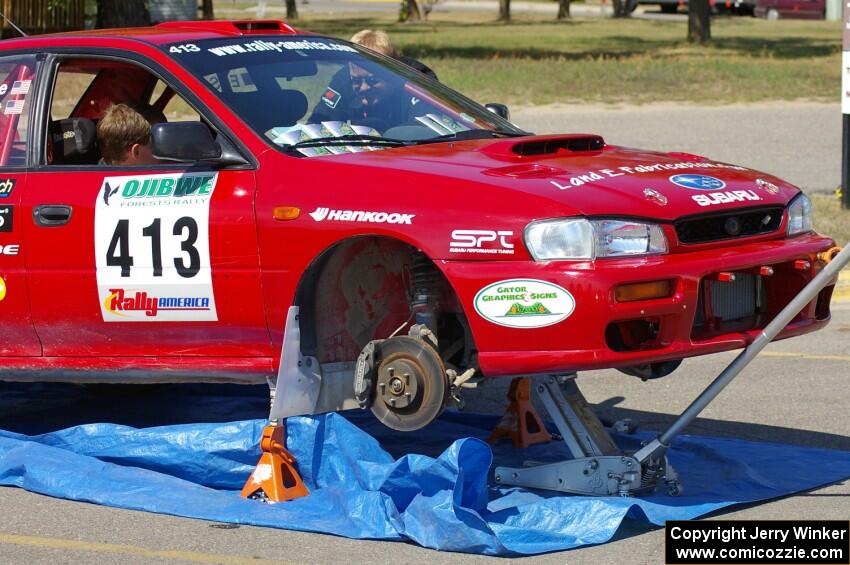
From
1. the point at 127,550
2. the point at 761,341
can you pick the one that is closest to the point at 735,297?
the point at 761,341

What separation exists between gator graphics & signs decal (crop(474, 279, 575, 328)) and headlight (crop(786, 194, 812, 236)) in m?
1.19

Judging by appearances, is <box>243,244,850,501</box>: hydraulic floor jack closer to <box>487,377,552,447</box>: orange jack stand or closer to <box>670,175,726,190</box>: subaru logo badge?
<box>670,175,726,190</box>: subaru logo badge

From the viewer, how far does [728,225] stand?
5484 millimetres

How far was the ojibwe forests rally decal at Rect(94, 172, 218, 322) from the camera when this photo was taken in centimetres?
582

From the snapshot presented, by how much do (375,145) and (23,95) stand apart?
172cm

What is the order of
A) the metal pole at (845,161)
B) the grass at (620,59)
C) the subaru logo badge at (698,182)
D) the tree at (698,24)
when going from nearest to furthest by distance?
the subaru logo badge at (698,182)
the metal pole at (845,161)
the grass at (620,59)
the tree at (698,24)

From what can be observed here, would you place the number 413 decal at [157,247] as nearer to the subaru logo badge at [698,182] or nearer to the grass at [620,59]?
the subaru logo badge at [698,182]

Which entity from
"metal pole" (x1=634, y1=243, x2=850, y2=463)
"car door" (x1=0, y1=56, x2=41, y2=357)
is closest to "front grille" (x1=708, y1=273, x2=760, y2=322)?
"metal pole" (x1=634, y1=243, x2=850, y2=463)

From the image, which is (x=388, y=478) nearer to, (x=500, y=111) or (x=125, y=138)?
(x=125, y=138)

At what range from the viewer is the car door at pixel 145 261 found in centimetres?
578

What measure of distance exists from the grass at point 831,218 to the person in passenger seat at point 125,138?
20.1 ft

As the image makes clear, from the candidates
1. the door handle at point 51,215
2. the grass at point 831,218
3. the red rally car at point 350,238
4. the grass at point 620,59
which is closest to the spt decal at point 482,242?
the red rally car at point 350,238

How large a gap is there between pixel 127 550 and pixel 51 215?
1577mm

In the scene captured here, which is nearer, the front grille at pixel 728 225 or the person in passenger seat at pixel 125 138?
the front grille at pixel 728 225
